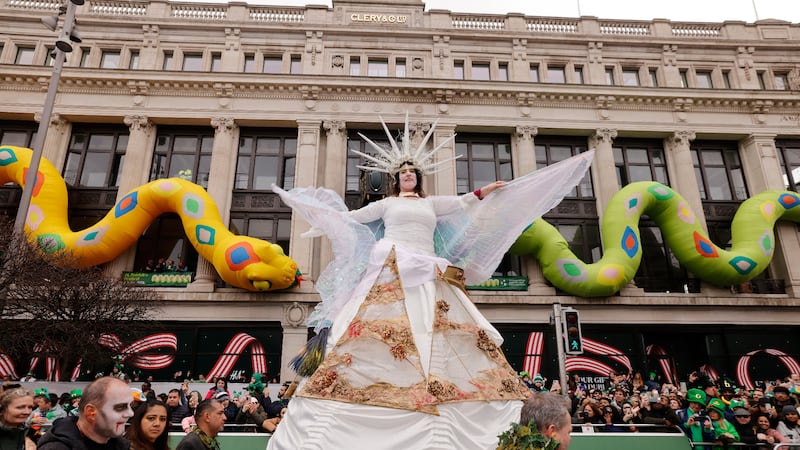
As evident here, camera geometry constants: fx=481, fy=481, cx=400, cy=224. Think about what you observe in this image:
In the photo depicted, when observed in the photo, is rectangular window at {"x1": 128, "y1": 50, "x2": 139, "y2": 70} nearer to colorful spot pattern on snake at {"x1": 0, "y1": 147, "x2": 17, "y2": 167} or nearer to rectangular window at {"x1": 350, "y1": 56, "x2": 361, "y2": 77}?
colorful spot pattern on snake at {"x1": 0, "y1": 147, "x2": 17, "y2": 167}

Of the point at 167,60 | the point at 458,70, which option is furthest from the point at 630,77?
the point at 167,60

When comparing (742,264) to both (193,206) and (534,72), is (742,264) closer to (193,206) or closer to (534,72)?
(534,72)

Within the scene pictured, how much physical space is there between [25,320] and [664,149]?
91.0 feet

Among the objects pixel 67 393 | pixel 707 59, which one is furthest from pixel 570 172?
pixel 707 59

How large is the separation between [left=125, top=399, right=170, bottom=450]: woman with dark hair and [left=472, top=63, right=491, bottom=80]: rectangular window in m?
24.2

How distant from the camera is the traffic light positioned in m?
11.9

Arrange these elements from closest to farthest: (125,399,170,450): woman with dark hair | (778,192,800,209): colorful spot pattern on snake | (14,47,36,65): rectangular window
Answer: (125,399,170,450): woman with dark hair
(778,192,800,209): colorful spot pattern on snake
(14,47,36,65): rectangular window

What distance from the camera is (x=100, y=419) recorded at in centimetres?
277

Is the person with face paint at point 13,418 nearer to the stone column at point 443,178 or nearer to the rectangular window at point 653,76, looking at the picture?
the stone column at point 443,178

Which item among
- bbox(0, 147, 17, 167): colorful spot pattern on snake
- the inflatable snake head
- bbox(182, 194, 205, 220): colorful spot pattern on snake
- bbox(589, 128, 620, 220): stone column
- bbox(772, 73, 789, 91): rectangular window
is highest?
bbox(772, 73, 789, 91): rectangular window

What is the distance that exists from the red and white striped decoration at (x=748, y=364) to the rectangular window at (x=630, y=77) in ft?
46.5

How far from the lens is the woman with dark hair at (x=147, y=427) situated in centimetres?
350

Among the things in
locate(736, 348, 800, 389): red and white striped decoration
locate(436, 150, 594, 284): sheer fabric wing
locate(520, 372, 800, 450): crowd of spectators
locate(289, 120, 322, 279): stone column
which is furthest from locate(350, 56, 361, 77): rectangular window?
locate(736, 348, 800, 389): red and white striped decoration

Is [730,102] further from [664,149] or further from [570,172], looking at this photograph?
[570,172]
